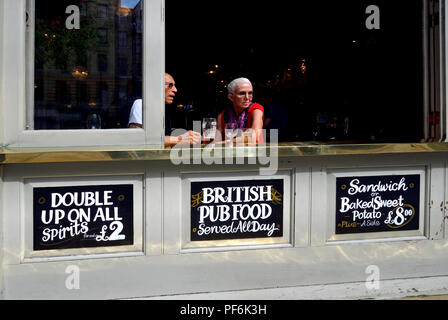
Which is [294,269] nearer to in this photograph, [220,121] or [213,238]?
[213,238]

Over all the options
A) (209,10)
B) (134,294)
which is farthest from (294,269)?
(209,10)

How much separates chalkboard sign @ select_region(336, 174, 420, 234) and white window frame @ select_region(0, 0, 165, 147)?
1.49 m

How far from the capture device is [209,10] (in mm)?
8234

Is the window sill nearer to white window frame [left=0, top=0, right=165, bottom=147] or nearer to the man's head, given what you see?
white window frame [left=0, top=0, right=165, bottom=147]

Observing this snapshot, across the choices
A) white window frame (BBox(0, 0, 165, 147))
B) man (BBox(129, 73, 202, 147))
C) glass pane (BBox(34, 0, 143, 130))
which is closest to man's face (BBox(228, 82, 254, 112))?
man (BBox(129, 73, 202, 147))

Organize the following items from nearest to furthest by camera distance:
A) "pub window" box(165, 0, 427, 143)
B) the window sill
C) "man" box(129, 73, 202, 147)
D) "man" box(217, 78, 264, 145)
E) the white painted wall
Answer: the window sill < the white painted wall < "man" box(129, 73, 202, 147) < "man" box(217, 78, 264, 145) < "pub window" box(165, 0, 427, 143)

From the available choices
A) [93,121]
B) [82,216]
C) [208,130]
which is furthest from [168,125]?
[82,216]

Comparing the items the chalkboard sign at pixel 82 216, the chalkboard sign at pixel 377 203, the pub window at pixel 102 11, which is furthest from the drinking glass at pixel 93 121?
the chalkboard sign at pixel 377 203

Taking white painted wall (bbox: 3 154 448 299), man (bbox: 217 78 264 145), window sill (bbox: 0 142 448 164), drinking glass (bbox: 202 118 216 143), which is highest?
man (bbox: 217 78 264 145)

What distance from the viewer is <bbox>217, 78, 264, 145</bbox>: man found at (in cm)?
407

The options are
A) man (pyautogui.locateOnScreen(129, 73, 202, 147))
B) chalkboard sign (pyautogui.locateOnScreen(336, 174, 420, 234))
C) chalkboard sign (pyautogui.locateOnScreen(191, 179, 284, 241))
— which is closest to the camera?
man (pyautogui.locateOnScreen(129, 73, 202, 147))

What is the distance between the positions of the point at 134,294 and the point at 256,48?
6.69 m

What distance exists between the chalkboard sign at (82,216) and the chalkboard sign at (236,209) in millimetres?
481

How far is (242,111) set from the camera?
4188 millimetres
